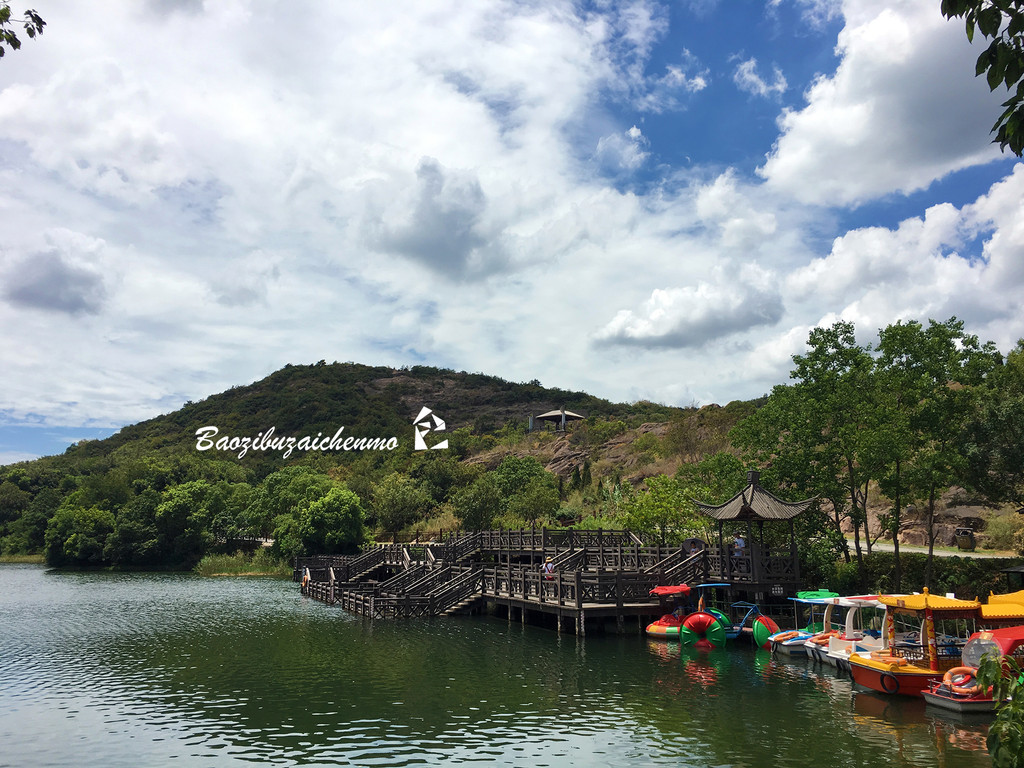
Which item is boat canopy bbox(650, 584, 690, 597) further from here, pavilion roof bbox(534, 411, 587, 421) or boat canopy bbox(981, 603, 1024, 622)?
pavilion roof bbox(534, 411, 587, 421)

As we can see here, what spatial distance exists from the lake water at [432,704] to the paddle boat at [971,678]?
0.46m

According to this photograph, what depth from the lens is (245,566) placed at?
70.2m

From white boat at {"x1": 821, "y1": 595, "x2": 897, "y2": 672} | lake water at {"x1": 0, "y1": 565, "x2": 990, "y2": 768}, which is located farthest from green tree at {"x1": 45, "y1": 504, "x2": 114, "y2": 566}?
white boat at {"x1": 821, "y1": 595, "x2": 897, "y2": 672}

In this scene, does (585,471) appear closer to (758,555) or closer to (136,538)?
(136,538)

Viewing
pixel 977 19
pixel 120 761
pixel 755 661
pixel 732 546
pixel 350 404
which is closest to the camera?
pixel 977 19

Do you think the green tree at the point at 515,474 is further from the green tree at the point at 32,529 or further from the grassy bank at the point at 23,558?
the grassy bank at the point at 23,558

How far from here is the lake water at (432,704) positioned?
14.5 m

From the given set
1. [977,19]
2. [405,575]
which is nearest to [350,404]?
[405,575]

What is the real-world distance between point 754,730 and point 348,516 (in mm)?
58469

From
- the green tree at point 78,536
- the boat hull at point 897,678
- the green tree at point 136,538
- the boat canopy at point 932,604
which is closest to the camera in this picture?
the boat hull at point 897,678

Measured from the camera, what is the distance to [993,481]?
28.8m

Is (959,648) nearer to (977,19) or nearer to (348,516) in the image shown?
(977,19)

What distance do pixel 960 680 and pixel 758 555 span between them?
12.7 meters

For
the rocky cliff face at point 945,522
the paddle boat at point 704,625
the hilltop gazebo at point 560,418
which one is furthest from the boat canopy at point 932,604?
the hilltop gazebo at point 560,418
